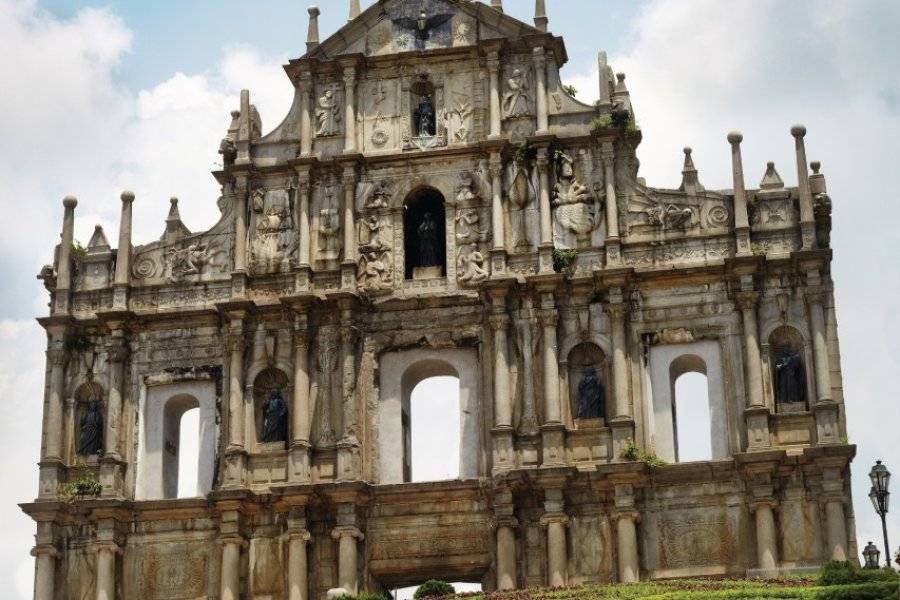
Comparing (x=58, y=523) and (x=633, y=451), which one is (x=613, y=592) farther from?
(x=58, y=523)

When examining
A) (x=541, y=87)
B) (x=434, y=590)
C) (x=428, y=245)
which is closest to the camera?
(x=434, y=590)

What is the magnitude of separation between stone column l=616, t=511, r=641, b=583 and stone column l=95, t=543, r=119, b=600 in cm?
1043

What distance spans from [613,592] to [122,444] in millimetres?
11794

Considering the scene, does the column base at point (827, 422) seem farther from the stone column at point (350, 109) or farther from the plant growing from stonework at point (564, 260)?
the stone column at point (350, 109)

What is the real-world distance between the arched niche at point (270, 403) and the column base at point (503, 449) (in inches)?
180

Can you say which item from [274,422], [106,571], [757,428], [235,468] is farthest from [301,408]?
[757,428]

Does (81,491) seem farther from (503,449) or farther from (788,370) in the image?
(788,370)

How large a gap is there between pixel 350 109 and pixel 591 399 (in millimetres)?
8672

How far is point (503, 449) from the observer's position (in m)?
37.4

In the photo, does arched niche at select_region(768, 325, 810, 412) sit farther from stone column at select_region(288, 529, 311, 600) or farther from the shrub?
stone column at select_region(288, 529, 311, 600)

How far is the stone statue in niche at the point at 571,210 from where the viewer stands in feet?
129

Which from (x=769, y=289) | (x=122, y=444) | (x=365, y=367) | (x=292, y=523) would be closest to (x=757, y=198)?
(x=769, y=289)

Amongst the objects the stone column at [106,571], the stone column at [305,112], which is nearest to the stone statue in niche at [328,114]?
the stone column at [305,112]

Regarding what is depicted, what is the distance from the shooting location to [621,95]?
4034 centimetres
